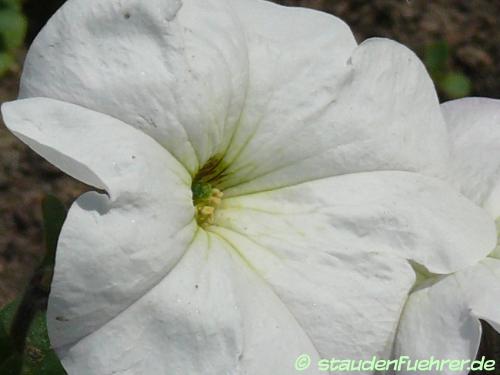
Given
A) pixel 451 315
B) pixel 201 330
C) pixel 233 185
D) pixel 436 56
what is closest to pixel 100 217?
pixel 201 330

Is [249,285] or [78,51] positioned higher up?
[78,51]

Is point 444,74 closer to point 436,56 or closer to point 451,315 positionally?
point 436,56

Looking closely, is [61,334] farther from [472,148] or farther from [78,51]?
[472,148]

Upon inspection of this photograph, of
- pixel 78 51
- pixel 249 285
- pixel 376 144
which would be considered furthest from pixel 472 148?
pixel 78 51

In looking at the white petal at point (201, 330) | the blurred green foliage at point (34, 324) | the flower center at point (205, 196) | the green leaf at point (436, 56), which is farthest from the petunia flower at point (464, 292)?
the green leaf at point (436, 56)

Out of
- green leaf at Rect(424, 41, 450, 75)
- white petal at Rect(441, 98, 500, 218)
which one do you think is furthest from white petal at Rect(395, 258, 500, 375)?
green leaf at Rect(424, 41, 450, 75)

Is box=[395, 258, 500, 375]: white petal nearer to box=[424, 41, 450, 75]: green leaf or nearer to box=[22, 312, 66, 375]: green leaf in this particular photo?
box=[22, 312, 66, 375]: green leaf

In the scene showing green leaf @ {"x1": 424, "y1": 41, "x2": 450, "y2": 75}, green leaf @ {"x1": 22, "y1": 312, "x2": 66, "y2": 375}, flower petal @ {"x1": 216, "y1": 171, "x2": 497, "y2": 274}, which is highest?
flower petal @ {"x1": 216, "y1": 171, "x2": 497, "y2": 274}
